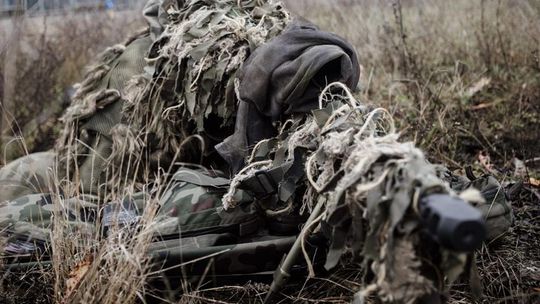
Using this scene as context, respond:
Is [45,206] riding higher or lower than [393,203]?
lower

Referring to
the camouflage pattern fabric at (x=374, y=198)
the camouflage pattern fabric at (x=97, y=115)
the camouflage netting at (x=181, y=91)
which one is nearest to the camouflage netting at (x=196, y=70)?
the camouflage netting at (x=181, y=91)

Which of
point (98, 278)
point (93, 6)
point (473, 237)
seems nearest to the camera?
point (473, 237)

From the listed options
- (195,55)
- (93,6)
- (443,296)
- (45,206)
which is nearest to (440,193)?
(443,296)

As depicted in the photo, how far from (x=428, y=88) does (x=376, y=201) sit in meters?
2.50

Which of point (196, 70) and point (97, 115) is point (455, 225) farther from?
point (97, 115)

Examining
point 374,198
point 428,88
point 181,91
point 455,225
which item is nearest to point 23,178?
point 181,91

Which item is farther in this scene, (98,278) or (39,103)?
(39,103)

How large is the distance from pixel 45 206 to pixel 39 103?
2217mm

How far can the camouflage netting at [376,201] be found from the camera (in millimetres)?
1393

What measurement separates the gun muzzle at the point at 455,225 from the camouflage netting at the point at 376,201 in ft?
0.30

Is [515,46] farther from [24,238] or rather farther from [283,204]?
[24,238]

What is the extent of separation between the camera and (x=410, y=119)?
3689 mm

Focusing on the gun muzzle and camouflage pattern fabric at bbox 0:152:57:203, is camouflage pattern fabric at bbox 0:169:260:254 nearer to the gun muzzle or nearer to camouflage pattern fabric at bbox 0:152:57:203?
camouflage pattern fabric at bbox 0:152:57:203

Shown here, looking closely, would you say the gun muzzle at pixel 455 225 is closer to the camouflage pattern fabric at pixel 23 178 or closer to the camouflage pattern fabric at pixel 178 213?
the camouflage pattern fabric at pixel 178 213
